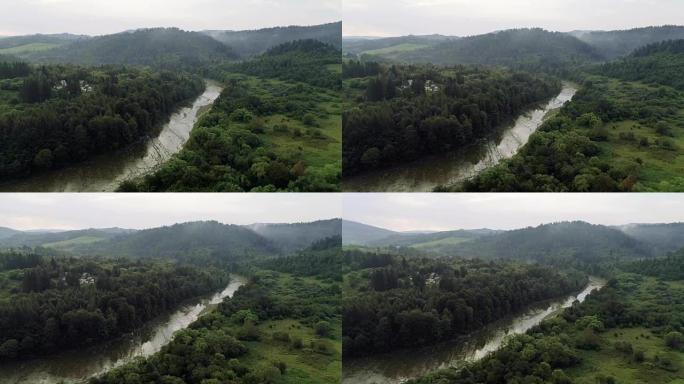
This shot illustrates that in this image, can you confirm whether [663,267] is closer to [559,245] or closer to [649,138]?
[559,245]

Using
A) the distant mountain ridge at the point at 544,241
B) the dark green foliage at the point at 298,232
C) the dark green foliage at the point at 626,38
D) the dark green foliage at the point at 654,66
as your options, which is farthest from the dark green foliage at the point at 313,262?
the dark green foliage at the point at 654,66

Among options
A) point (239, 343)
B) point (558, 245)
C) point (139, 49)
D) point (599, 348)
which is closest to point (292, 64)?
point (139, 49)

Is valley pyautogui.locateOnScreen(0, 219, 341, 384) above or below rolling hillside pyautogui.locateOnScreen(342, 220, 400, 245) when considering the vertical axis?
below

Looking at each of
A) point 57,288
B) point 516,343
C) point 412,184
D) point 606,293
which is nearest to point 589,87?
point 606,293

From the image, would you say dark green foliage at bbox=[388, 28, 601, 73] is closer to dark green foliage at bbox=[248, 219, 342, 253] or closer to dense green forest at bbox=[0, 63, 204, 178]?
dark green foliage at bbox=[248, 219, 342, 253]

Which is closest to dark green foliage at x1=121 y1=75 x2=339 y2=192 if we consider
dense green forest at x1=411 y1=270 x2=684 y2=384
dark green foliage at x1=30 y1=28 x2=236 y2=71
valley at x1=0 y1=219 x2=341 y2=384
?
valley at x1=0 y1=219 x2=341 y2=384

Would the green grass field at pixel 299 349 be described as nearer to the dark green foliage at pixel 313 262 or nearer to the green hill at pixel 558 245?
the dark green foliage at pixel 313 262

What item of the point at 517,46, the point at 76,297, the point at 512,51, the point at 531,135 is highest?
the point at 517,46
